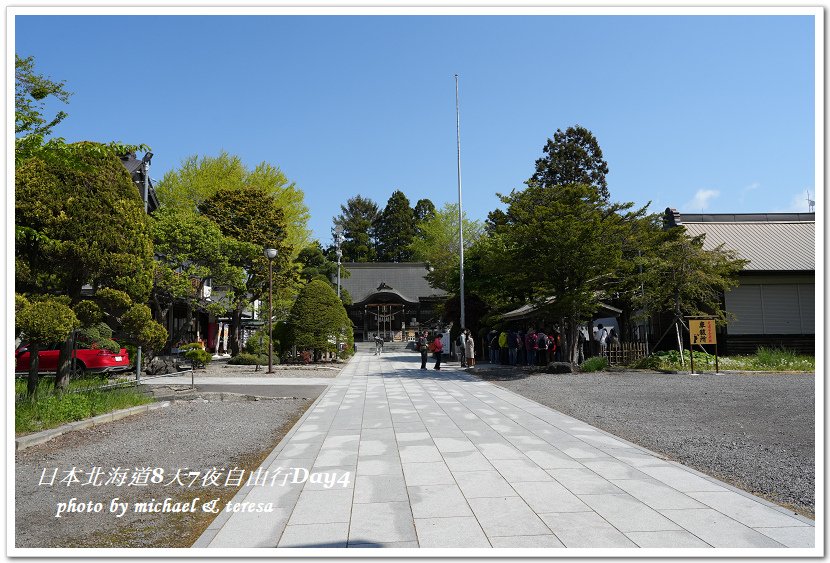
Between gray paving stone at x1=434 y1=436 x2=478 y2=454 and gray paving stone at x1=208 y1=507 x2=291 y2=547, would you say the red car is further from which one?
gray paving stone at x1=208 y1=507 x2=291 y2=547

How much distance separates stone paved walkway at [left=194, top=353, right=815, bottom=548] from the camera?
11.6 feet

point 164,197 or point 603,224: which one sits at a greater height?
point 164,197

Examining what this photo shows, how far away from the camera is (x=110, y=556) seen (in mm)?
3061

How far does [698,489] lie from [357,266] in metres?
57.9

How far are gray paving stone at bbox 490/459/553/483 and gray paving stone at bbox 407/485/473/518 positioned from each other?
68cm

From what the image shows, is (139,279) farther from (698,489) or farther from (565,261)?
(565,261)

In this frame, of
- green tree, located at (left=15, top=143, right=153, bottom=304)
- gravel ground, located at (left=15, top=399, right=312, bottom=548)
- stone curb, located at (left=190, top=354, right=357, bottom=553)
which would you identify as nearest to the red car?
green tree, located at (left=15, top=143, right=153, bottom=304)

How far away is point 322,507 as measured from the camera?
13.8 feet

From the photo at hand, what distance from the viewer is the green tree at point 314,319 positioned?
22.2 metres

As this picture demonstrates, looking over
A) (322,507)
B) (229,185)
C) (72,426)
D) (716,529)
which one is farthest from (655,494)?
(229,185)

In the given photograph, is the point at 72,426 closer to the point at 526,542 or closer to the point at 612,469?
the point at 526,542

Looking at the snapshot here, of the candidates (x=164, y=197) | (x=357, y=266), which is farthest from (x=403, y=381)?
(x=357, y=266)

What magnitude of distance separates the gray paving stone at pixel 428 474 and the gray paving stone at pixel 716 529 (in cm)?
189

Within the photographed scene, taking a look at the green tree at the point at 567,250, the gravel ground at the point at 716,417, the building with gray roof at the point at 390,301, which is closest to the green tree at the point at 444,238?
the building with gray roof at the point at 390,301
